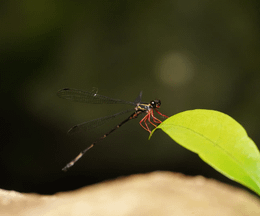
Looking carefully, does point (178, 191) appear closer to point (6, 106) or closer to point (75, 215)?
point (75, 215)

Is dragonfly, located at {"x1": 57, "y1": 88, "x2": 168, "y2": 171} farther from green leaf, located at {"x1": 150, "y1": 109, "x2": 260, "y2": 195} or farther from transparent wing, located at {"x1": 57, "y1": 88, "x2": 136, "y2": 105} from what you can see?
green leaf, located at {"x1": 150, "y1": 109, "x2": 260, "y2": 195}

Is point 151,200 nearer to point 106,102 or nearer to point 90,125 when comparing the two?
point 90,125

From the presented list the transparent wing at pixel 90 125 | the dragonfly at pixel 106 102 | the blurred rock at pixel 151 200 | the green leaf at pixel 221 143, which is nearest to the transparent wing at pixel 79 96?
the dragonfly at pixel 106 102

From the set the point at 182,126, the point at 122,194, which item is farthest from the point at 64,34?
the point at 182,126

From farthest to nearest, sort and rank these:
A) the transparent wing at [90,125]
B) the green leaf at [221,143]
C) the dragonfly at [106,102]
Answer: the transparent wing at [90,125] < the dragonfly at [106,102] < the green leaf at [221,143]

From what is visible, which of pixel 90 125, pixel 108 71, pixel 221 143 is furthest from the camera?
pixel 108 71

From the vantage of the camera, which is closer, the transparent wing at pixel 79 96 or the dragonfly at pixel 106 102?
the dragonfly at pixel 106 102

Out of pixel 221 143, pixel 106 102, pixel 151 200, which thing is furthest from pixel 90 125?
pixel 221 143

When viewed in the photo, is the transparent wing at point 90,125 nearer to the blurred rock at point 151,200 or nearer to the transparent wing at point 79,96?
the transparent wing at point 79,96
